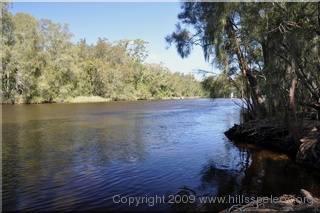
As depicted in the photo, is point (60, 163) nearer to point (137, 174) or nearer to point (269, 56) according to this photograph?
point (137, 174)

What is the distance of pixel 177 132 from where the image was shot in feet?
65.7

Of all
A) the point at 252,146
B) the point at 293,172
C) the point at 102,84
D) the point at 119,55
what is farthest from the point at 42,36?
the point at 293,172

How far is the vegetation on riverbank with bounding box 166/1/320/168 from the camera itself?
1092 cm

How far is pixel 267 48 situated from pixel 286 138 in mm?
4599

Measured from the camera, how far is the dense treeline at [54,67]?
52594 millimetres

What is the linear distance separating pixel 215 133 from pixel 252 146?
474 centimetres

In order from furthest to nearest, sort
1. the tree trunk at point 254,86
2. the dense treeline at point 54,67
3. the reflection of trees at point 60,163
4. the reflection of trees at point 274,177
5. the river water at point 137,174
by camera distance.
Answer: the dense treeline at point 54,67, the tree trunk at point 254,86, the reflection of trees at point 274,177, the reflection of trees at point 60,163, the river water at point 137,174

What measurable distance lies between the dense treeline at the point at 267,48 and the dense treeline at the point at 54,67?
536 inches

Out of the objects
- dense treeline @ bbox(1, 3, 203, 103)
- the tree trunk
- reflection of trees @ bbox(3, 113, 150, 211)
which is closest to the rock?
the tree trunk

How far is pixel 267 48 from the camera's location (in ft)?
45.3

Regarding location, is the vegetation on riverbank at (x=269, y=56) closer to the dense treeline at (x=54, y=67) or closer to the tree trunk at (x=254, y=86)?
the tree trunk at (x=254, y=86)

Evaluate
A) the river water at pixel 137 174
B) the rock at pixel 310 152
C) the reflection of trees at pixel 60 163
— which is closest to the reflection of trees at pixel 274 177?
the river water at pixel 137 174

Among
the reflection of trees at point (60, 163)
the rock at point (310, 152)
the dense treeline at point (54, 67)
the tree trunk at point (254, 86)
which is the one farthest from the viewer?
the dense treeline at point (54, 67)

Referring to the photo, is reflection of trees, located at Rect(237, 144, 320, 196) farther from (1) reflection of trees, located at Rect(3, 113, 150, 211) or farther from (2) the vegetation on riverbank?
(1) reflection of trees, located at Rect(3, 113, 150, 211)
